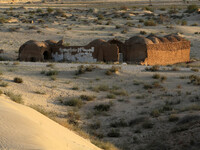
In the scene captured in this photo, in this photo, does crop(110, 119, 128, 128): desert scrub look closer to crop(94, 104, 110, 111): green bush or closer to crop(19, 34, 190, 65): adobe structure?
crop(94, 104, 110, 111): green bush

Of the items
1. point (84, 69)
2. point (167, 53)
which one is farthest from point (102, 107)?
point (167, 53)

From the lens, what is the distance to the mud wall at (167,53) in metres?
24.8

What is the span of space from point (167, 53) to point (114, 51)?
4172 mm

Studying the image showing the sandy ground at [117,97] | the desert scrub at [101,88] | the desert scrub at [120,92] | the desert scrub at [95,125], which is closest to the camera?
the sandy ground at [117,97]

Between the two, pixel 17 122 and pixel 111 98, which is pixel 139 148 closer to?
pixel 17 122

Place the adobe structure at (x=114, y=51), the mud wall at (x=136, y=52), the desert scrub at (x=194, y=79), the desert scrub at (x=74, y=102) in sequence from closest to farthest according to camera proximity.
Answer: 1. the desert scrub at (x=74, y=102)
2. the desert scrub at (x=194, y=79)
3. the mud wall at (x=136, y=52)
4. the adobe structure at (x=114, y=51)

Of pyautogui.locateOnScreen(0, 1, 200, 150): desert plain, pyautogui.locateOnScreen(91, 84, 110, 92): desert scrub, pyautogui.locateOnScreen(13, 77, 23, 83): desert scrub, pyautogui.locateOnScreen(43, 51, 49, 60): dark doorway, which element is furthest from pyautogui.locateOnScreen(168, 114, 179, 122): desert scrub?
pyautogui.locateOnScreen(43, 51, 49, 60): dark doorway

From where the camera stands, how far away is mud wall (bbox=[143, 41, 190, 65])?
81.3ft

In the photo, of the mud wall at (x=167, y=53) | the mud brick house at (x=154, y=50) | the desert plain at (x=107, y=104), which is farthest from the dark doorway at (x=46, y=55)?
the mud wall at (x=167, y=53)

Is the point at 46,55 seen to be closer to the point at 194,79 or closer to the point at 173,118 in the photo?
the point at 194,79

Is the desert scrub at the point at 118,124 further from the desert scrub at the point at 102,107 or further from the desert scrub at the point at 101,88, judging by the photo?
the desert scrub at the point at 101,88

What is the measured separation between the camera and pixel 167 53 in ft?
84.8

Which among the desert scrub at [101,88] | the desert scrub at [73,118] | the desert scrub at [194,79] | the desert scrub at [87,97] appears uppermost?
the desert scrub at [194,79]

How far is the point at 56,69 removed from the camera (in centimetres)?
2059
